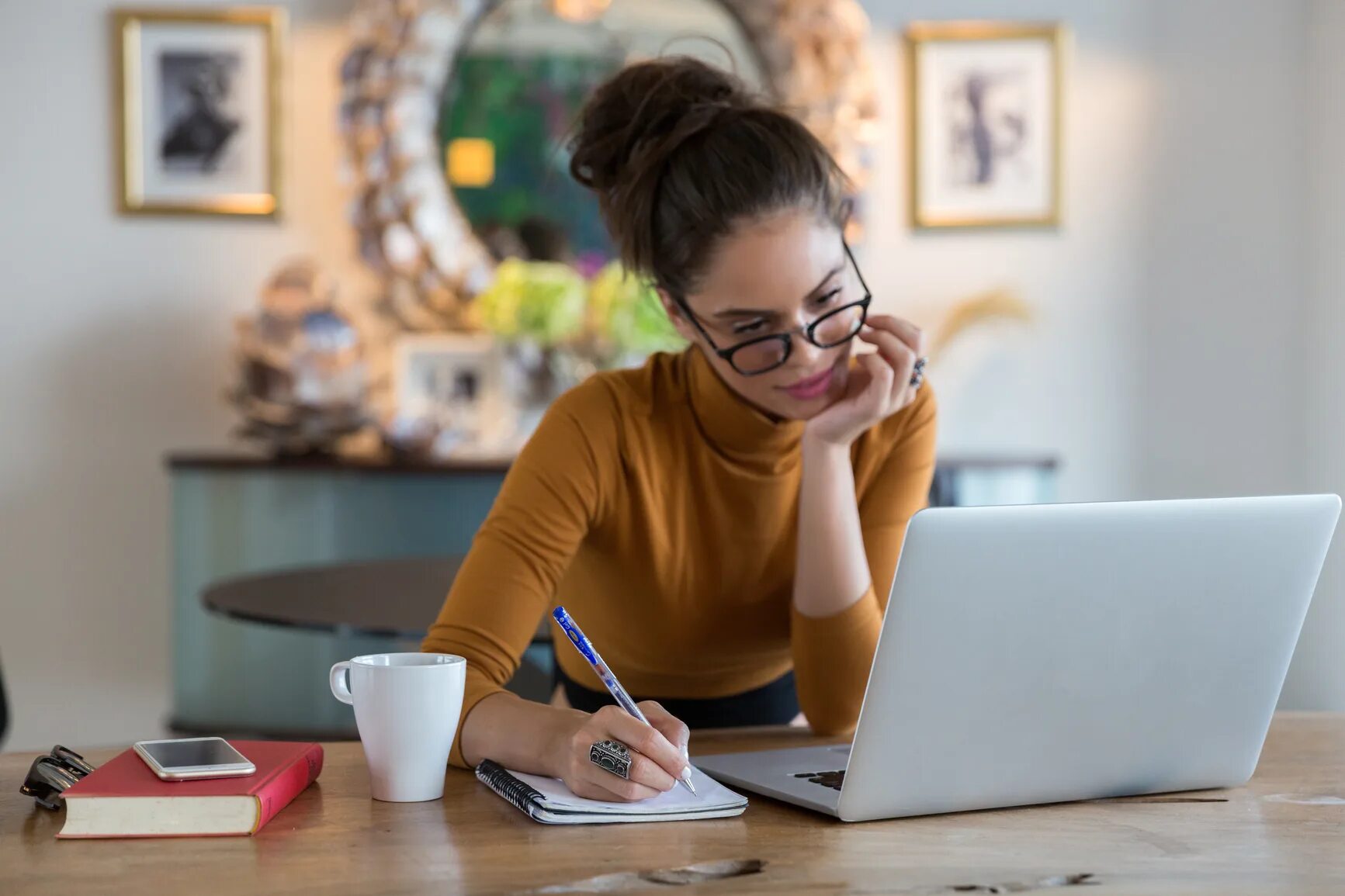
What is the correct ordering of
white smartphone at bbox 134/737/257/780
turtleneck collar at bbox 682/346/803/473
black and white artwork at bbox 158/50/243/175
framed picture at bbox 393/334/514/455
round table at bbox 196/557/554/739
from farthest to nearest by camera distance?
black and white artwork at bbox 158/50/243/175 → framed picture at bbox 393/334/514/455 → round table at bbox 196/557/554/739 → turtleneck collar at bbox 682/346/803/473 → white smartphone at bbox 134/737/257/780

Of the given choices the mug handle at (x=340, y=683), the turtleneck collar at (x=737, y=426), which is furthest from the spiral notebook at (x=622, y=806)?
the turtleneck collar at (x=737, y=426)

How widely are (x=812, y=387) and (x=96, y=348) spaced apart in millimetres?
2499

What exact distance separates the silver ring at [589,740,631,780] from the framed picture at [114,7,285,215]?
269cm

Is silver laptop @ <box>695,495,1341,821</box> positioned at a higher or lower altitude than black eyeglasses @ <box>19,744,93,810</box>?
higher

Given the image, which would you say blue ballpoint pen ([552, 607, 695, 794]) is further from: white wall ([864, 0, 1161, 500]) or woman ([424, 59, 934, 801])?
white wall ([864, 0, 1161, 500])

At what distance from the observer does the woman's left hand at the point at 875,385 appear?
140cm

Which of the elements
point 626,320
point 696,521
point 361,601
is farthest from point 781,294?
point 626,320

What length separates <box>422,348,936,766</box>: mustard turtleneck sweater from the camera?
1430mm

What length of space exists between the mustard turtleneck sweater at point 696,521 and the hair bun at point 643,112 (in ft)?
0.74

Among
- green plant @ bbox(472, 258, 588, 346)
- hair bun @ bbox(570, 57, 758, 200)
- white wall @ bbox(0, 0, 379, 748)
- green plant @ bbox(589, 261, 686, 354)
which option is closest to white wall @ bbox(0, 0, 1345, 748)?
white wall @ bbox(0, 0, 379, 748)

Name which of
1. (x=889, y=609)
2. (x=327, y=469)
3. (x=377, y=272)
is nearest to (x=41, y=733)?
(x=327, y=469)

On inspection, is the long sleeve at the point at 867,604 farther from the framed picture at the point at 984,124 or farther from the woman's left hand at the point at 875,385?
the framed picture at the point at 984,124

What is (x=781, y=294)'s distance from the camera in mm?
1354

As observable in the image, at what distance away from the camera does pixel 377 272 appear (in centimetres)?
335
